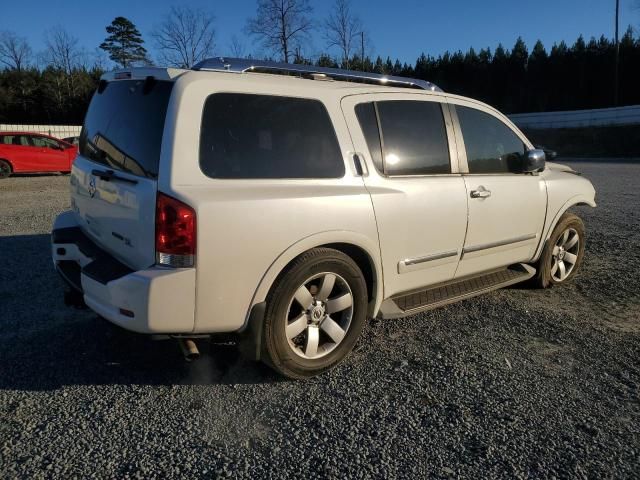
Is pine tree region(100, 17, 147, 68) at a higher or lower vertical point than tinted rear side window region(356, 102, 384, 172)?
higher

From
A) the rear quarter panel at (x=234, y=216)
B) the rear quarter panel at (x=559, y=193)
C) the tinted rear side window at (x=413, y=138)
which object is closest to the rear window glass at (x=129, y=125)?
the rear quarter panel at (x=234, y=216)

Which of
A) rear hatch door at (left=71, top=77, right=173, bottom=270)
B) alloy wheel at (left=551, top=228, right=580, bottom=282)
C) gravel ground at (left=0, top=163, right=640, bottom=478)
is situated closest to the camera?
gravel ground at (left=0, top=163, right=640, bottom=478)

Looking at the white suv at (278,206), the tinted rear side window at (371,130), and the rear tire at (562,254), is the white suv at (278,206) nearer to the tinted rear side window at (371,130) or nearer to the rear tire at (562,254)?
the tinted rear side window at (371,130)

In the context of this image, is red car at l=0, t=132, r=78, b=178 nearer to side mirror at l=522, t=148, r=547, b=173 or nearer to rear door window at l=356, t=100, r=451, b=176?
rear door window at l=356, t=100, r=451, b=176

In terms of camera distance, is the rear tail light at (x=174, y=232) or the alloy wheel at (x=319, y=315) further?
the alloy wheel at (x=319, y=315)

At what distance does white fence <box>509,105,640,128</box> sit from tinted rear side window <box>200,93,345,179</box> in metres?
39.9

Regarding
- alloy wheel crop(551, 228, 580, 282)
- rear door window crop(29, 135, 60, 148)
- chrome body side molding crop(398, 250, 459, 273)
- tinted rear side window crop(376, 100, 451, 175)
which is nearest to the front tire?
chrome body side molding crop(398, 250, 459, 273)

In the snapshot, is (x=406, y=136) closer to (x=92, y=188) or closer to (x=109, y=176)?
(x=109, y=176)

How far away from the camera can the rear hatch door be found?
2855 mm

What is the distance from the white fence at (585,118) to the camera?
36438 mm

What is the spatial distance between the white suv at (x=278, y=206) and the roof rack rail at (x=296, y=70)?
2 centimetres

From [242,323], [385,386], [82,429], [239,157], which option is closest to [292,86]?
[239,157]

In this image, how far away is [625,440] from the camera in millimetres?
2693

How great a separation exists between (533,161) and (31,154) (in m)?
17.3
